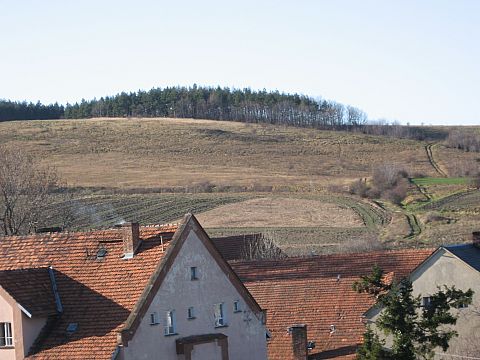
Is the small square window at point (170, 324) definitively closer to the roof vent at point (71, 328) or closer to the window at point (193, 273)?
the window at point (193, 273)

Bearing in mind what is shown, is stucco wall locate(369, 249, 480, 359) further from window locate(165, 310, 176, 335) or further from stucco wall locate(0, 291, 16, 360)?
stucco wall locate(0, 291, 16, 360)

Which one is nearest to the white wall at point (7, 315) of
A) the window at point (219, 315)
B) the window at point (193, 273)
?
the window at point (193, 273)

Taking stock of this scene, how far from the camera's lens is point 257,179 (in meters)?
140

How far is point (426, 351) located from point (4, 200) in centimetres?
3993

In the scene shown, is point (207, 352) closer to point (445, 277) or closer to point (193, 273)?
point (193, 273)

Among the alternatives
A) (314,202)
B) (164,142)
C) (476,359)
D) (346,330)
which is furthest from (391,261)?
(164,142)

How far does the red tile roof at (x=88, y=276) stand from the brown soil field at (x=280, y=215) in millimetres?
64614

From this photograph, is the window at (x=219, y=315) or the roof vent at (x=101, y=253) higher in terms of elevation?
the roof vent at (x=101, y=253)

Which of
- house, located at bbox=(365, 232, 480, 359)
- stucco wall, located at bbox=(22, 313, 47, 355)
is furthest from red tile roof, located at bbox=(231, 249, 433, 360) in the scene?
stucco wall, located at bbox=(22, 313, 47, 355)

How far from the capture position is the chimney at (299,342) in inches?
1508

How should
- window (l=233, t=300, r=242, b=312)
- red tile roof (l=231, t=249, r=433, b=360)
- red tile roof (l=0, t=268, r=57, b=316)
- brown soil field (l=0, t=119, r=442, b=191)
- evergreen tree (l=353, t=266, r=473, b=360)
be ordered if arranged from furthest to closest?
brown soil field (l=0, t=119, r=442, b=191) → red tile roof (l=231, t=249, r=433, b=360) → window (l=233, t=300, r=242, b=312) → red tile roof (l=0, t=268, r=57, b=316) → evergreen tree (l=353, t=266, r=473, b=360)

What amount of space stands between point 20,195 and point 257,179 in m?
75.2

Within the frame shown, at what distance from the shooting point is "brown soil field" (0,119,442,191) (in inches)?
5527

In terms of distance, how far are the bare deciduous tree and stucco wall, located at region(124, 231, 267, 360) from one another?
99.8ft
